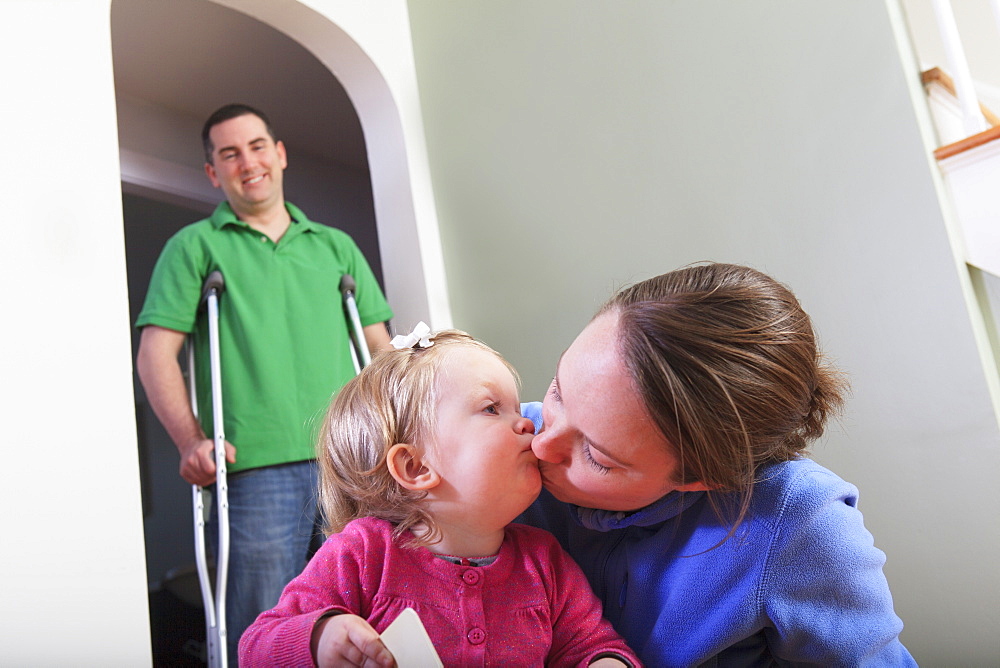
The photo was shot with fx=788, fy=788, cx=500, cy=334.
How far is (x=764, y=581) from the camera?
3.25ft

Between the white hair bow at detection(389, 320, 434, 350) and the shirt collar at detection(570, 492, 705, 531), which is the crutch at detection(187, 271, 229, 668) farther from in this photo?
the shirt collar at detection(570, 492, 705, 531)

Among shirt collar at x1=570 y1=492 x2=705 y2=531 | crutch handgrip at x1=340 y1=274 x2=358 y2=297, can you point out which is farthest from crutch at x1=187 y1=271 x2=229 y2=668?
shirt collar at x1=570 y1=492 x2=705 y2=531

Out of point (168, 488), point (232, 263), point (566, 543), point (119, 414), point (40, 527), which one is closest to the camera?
point (566, 543)

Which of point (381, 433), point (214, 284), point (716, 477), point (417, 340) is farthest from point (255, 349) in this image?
point (716, 477)

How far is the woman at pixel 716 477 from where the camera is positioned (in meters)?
0.88

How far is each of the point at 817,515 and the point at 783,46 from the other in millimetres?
1343

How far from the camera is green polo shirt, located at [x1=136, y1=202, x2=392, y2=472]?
2.21 m

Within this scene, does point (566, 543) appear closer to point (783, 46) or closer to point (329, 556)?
point (329, 556)

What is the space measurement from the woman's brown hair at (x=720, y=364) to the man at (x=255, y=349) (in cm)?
142

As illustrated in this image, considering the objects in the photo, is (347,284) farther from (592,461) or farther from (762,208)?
(592,461)

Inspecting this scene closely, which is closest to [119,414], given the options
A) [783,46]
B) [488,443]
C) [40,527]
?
[40,527]

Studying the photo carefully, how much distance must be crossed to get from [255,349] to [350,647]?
4.86 feet

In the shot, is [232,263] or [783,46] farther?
[232,263]

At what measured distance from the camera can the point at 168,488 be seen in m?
5.44
